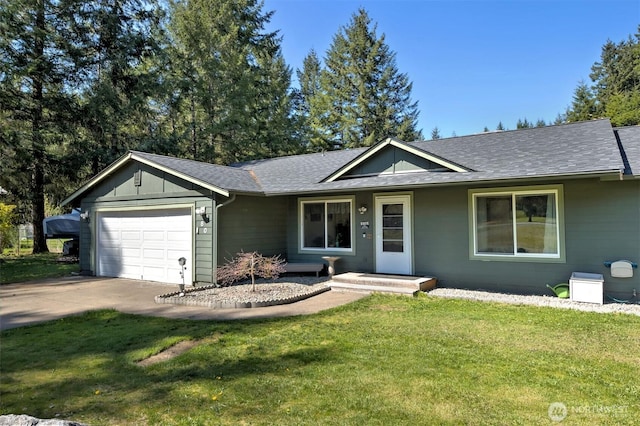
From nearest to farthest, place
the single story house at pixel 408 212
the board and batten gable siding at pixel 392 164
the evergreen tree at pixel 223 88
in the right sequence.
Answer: the single story house at pixel 408 212 → the board and batten gable siding at pixel 392 164 → the evergreen tree at pixel 223 88

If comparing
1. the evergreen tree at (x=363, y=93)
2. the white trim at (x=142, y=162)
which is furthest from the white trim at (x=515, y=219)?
the evergreen tree at (x=363, y=93)

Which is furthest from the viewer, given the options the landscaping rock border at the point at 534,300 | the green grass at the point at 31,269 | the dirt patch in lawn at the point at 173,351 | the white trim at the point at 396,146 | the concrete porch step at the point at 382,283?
the green grass at the point at 31,269

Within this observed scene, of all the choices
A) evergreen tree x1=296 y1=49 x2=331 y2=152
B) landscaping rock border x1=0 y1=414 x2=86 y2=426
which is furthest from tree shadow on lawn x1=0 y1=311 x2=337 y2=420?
evergreen tree x1=296 y1=49 x2=331 y2=152

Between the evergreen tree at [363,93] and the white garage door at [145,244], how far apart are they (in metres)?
18.2

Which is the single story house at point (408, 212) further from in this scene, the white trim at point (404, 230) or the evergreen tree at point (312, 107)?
the evergreen tree at point (312, 107)

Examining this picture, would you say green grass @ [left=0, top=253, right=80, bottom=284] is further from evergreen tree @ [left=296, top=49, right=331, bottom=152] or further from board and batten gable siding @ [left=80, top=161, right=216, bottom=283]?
evergreen tree @ [left=296, top=49, right=331, bottom=152]

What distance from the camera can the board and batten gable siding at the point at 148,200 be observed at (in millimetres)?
9406

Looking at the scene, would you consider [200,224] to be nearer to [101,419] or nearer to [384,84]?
[101,419]

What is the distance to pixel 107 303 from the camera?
784 cm

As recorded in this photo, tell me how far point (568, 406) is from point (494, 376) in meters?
0.72

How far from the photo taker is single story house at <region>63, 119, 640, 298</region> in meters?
7.51

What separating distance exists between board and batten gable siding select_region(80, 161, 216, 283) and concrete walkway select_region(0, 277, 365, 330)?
3.99 feet

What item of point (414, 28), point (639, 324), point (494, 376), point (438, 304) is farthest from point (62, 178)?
point (639, 324)
